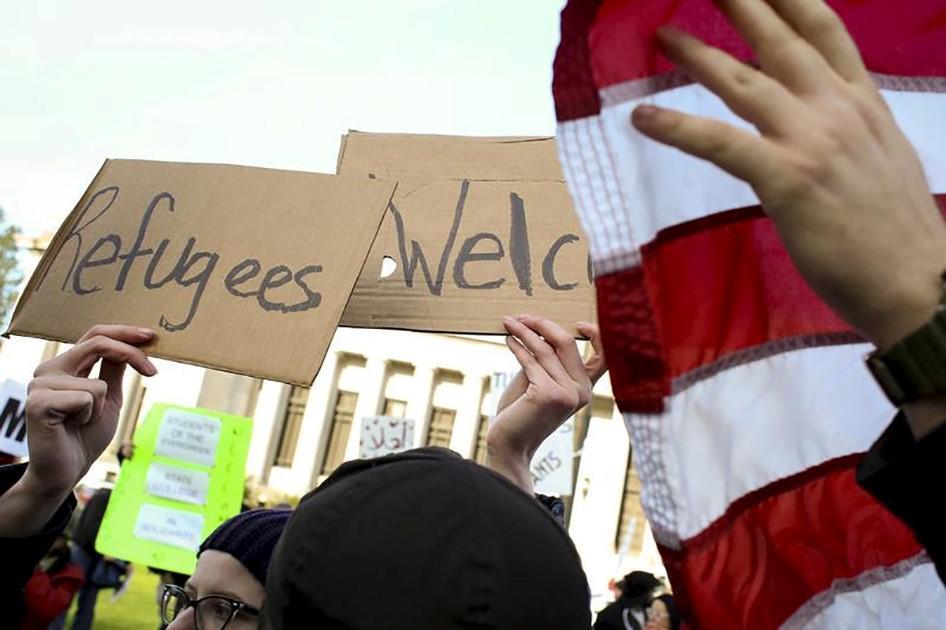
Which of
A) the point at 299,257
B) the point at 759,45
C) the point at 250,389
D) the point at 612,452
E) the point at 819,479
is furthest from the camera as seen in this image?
the point at 250,389

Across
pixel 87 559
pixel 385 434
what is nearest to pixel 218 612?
pixel 385 434

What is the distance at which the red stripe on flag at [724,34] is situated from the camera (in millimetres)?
1136

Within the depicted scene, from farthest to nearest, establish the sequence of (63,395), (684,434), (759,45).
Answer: (63,395) → (684,434) → (759,45)

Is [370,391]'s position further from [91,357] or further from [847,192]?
[847,192]

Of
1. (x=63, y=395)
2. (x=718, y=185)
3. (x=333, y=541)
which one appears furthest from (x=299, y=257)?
(x=333, y=541)

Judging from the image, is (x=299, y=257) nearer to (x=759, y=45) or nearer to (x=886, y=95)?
(x=886, y=95)

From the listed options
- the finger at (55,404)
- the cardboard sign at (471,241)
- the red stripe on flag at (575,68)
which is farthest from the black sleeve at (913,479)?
the finger at (55,404)

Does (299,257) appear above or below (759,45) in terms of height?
above

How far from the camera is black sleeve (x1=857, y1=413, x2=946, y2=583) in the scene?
821 mm

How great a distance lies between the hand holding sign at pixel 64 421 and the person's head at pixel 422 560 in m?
1.10

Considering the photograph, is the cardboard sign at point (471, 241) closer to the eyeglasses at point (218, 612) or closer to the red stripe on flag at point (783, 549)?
the eyeglasses at point (218, 612)

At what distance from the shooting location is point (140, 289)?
216cm

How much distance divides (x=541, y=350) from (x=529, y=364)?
3 cm

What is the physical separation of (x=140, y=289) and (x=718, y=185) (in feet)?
4.42
